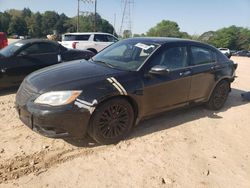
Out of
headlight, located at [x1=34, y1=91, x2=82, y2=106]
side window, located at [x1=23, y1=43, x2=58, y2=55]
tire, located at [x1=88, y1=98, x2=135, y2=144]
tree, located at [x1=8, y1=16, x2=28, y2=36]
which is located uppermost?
side window, located at [x1=23, y1=43, x2=58, y2=55]

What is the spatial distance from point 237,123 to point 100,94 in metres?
3.10

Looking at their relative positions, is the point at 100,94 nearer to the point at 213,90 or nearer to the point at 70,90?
the point at 70,90

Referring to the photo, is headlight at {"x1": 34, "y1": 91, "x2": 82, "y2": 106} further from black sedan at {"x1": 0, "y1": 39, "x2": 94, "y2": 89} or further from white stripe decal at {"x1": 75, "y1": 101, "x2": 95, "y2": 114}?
black sedan at {"x1": 0, "y1": 39, "x2": 94, "y2": 89}

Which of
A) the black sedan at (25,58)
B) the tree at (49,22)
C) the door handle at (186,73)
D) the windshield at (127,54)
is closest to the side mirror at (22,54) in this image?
the black sedan at (25,58)

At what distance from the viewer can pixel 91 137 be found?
3955mm

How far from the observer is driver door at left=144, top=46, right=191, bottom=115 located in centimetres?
427

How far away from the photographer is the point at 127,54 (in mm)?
4672

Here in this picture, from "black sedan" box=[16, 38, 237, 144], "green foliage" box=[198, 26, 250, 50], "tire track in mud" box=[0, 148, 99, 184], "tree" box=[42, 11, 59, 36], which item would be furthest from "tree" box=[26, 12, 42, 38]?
"tire track in mud" box=[0, 148, 99, 184]

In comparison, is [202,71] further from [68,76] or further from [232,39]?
[232,39]

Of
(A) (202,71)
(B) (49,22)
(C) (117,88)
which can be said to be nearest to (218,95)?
(A) (202,71)

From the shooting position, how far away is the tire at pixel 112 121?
12.3 ft

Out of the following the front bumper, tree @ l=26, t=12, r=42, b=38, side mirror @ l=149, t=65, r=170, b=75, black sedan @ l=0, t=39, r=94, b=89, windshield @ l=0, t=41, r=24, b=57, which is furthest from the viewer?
tree @ l=26, t=12, r=42, b=38

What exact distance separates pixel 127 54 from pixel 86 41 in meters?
9.18

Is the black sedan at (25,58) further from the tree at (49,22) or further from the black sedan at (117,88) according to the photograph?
the tree at (49,22)
